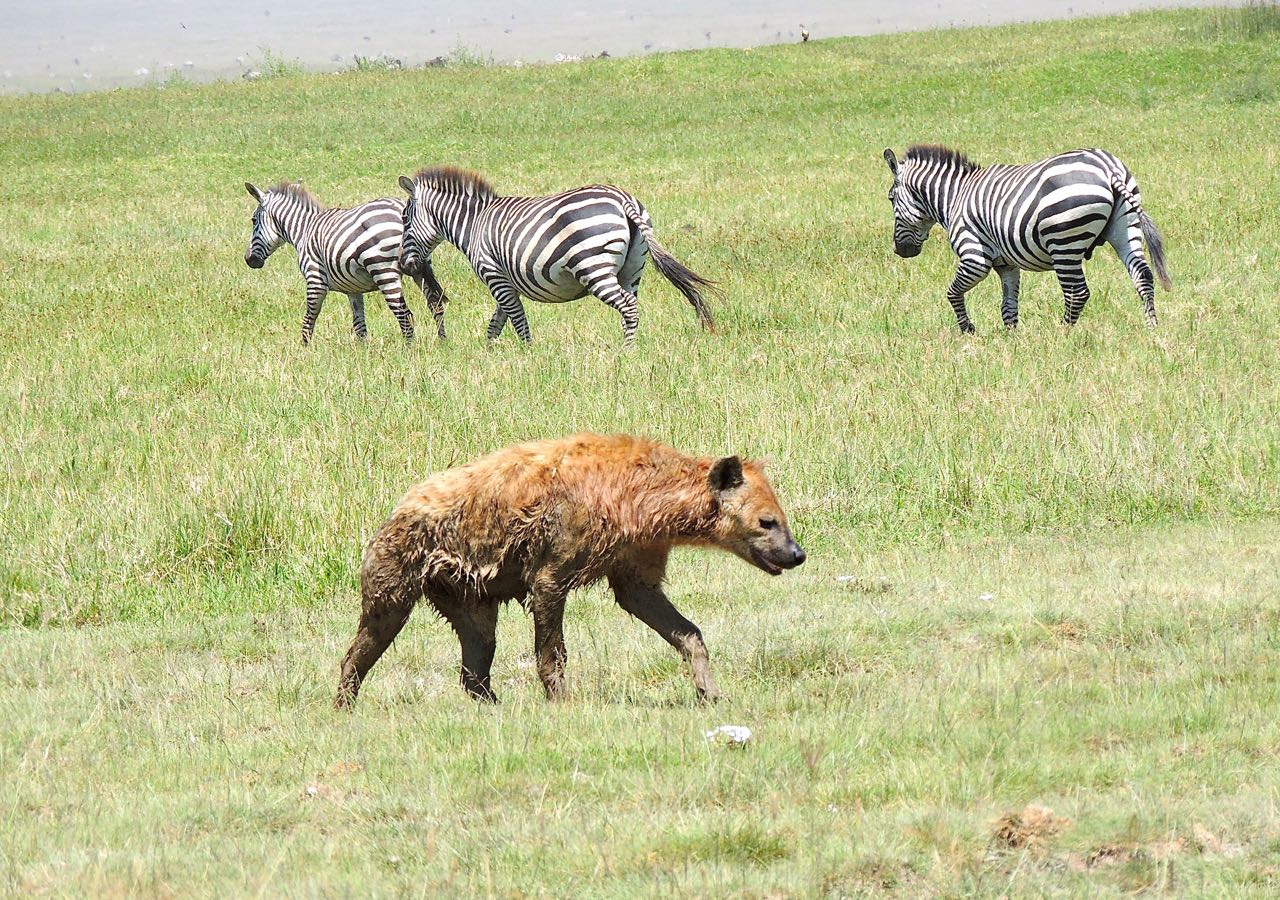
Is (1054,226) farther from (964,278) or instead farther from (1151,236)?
(964,278)

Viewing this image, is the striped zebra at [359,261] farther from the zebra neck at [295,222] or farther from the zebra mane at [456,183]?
the zebra mane at [456,183]

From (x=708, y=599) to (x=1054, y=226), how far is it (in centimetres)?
857

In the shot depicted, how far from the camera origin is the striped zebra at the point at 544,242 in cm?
1623

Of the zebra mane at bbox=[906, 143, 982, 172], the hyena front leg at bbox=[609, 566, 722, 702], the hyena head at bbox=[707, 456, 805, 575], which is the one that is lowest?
the hyena front leg at bbox=[609, 566, 722, 702]

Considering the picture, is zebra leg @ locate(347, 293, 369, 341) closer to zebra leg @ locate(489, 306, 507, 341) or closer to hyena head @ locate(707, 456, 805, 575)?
zebra leg @ locate(489, 306, 507, 341)

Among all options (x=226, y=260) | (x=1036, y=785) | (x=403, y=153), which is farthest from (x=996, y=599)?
(x=403, y=153)

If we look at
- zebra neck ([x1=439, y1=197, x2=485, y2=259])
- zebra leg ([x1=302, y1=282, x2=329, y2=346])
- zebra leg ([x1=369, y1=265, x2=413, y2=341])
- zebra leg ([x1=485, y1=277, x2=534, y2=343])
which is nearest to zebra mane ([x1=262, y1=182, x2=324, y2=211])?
zebra leg ([x1=302, y1=282, x2=329, y2=346])

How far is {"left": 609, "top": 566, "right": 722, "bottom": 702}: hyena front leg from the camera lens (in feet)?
20.6

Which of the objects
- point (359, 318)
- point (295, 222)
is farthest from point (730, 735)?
point (295, 222)

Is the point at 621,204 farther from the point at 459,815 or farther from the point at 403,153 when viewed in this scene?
the point at 403,153

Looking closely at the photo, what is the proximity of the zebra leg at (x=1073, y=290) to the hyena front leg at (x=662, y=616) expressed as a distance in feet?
33.3

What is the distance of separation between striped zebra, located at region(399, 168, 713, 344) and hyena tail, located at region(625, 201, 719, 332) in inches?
0.4

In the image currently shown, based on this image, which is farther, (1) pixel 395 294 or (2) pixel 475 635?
(1) pixel 395 294

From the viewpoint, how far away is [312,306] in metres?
18.4
